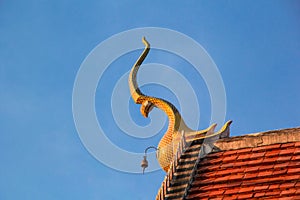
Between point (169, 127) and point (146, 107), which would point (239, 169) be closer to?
point (169, 127)

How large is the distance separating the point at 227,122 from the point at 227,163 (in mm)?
1130

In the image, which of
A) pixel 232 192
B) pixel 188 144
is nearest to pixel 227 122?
pixel 188 144

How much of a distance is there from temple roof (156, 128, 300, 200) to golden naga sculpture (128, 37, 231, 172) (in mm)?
278

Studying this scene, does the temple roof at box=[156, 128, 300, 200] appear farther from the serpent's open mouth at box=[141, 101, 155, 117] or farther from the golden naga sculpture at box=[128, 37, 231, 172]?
the serpent's open mouth at box=[141, 101, 155, 117]

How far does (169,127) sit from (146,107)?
38.0 inches

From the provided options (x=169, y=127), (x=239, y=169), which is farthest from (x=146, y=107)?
(x=239, y=169)

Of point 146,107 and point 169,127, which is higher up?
point 146,107

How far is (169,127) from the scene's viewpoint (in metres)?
15.9

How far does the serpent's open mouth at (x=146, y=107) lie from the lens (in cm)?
1664

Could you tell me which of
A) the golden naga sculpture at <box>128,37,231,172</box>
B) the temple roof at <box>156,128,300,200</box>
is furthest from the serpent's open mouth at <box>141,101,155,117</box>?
the temple roof at <box>156,128,300,200</box>

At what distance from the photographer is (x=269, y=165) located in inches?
550

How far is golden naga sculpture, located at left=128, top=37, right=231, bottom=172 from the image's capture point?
15.3 m

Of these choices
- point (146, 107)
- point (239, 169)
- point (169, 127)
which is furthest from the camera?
point (146, 107)

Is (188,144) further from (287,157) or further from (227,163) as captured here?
(287,157)
